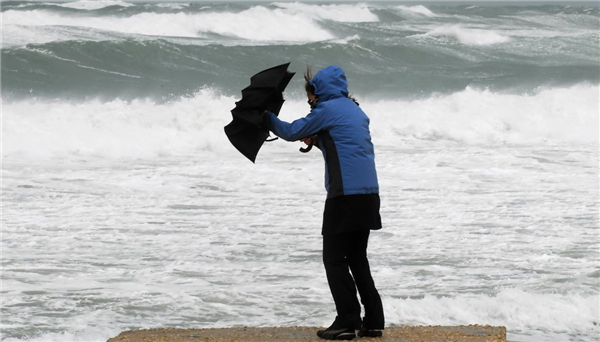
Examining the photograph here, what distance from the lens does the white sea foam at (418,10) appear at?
184 feet

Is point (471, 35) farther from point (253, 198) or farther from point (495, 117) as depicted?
point (253, 198)

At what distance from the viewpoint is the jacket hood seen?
450 cm

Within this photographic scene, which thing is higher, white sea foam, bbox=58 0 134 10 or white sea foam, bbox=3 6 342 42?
white sea foam, bbox=58 0 134 10

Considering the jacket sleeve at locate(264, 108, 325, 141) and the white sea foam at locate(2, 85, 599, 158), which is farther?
the white sea foam at locate(2, 85, 599, 158)

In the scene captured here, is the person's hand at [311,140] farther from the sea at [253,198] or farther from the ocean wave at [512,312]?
the ocean wave at [512,312]

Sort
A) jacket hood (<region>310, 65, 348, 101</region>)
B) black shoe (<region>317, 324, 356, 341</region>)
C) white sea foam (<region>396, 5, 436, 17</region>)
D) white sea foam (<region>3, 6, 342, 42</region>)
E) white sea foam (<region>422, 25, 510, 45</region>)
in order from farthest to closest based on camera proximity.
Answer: white sea foam (<region>396, 5, 436, 17</region>) < white sea foam (<region>422, 25, 510, 45</region>) < white sea foam (<region>3, 6, 342, 42</region>) < black shoe (<region>317, 324, 356, 341</region>) < jacket hood (<region>310, 65, 348, 101</region>)

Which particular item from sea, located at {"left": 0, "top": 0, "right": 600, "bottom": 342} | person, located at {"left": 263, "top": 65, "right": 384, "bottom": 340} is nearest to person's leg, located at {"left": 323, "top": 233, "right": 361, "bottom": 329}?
person, located at {"left": 263, "top": 65, "right": 384, "bottom": 340}

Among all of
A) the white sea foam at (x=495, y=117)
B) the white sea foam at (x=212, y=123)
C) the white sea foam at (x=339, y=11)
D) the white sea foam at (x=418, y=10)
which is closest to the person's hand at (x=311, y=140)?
the white sea foam at (x=212, y=123)

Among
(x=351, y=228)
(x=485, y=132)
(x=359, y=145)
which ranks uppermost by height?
(x=359, y=145)

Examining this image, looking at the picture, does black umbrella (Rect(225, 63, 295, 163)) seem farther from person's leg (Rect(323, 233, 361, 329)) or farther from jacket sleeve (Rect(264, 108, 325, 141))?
person's leg (Rect(323, 233, 361, 329))

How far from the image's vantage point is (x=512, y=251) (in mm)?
8195

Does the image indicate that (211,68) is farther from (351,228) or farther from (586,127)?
(351,228)

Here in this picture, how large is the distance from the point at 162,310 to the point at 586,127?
14229 mm

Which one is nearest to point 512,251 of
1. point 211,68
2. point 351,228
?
point 351,228
